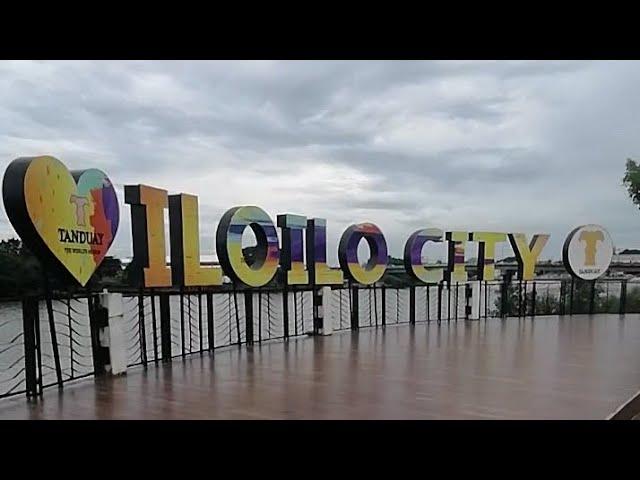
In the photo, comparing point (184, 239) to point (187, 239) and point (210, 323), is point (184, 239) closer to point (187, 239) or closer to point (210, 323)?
point (187, 239)

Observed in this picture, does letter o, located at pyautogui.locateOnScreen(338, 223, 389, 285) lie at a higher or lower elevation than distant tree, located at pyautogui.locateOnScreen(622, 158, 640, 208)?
lower

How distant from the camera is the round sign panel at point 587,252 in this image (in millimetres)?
10047

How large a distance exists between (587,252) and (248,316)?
7.58 m

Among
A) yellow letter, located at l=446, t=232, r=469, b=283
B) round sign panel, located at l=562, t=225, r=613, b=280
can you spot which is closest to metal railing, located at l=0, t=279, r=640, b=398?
yellow letter, located at l=446, t=232, r=469, b=283

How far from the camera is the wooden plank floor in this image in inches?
137

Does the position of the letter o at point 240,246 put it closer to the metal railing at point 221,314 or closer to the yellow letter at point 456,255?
the metal railing at point 221,314

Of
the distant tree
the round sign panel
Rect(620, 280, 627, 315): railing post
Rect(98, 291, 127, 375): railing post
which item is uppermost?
the distant tree

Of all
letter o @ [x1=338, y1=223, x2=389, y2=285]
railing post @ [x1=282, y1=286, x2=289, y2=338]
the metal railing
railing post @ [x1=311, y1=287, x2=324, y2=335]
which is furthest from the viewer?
letter o @ [x1=338, y1=223, x2=389, y2=285]

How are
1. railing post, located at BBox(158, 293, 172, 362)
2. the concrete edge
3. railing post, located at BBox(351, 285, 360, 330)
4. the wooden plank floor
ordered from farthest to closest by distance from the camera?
1. railing post, located at BBox(351, 285, 360, 330)
2. railing post, located at BBox(158, 293, 172, 362)
3. the wooden plank floor
4. the concrete edge

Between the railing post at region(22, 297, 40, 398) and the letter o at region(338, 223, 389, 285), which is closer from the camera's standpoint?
the railing post at region(22, 297, 40, 398)

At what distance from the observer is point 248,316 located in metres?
6.70

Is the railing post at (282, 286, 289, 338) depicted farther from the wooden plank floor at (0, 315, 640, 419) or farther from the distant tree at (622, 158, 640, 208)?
the distant tree at (622, 158, 640, 208)

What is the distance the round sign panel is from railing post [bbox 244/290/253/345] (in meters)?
6.98
